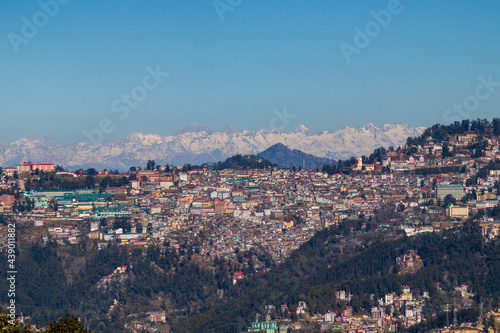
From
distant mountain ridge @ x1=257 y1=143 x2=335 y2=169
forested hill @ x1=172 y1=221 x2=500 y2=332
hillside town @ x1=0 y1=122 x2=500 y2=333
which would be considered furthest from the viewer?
distant mountain ridge @ x1=257 y1=143 x2=335 y2=169

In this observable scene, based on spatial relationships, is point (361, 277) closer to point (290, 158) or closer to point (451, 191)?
point (451, 191)

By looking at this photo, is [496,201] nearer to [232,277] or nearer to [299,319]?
[232,277]

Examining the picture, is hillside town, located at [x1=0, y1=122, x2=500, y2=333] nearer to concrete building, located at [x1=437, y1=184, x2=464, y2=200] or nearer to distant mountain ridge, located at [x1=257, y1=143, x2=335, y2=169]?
concrete building, located at [x1=437, y1=184, x2=464, y2=200]

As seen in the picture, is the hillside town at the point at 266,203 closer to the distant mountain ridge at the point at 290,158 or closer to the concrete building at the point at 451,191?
the concrete building at the point at 451,191

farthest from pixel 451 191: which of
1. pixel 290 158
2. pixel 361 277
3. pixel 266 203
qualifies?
pixel 290 158

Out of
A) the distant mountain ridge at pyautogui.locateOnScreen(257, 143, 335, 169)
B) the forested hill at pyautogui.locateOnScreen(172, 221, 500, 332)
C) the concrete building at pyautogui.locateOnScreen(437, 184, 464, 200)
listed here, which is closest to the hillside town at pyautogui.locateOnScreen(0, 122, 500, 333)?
the concrete building at pyautogui.locateOnScreen(437, 184, 464, 200)

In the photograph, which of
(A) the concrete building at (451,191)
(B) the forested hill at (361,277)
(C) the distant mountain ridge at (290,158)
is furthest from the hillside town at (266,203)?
(C) the distant mountain ridge at (290,158)

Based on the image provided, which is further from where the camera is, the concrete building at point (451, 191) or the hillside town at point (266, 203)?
the concrete building at point (451, 191)

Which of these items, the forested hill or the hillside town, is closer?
the forested hill

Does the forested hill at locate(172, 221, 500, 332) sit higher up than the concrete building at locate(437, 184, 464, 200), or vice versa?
the concrete building at locate(437, 184, 464, 200)
